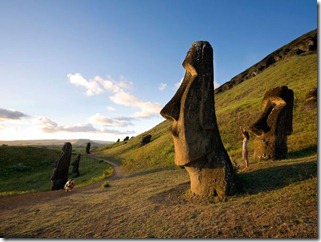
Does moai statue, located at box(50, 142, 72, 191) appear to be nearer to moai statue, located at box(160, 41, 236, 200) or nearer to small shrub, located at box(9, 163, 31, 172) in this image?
moai statue, located at box(160, 41, 236, 200)

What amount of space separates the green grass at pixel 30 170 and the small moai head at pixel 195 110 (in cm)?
1772

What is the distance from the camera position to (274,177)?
1068 cm

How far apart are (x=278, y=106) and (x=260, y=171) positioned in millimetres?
5169

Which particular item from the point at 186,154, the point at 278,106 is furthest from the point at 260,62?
the point at 186,154

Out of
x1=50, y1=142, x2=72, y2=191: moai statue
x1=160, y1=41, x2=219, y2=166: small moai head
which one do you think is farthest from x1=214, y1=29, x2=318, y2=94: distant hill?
x1=160, y1=41, x2=219, y2=166: small moai head

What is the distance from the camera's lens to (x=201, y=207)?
909 cm

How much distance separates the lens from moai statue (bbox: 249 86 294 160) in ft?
48.3

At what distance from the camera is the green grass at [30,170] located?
29516 mm

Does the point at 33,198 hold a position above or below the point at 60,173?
below

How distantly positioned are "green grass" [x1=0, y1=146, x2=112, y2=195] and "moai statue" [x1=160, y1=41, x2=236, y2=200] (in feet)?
Result: 58.0

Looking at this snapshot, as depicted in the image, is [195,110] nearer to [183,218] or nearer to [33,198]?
[183,218]

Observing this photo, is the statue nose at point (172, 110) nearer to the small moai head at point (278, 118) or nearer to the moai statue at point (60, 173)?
the small moai head at point (278, 118)

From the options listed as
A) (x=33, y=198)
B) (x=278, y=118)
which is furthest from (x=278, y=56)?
(x=33, y=198)

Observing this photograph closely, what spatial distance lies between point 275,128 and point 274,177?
4.92m
